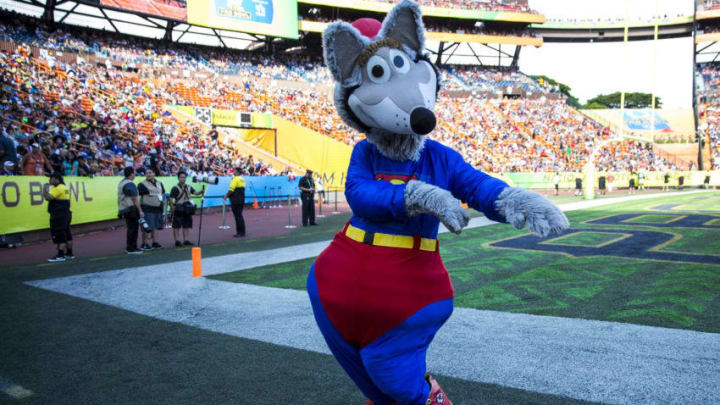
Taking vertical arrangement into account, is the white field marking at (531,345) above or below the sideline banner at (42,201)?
below

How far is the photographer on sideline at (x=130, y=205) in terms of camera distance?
8.81 metres

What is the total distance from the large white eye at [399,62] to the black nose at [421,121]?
23cm

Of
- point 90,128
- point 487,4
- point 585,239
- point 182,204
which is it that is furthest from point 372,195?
point 487,4

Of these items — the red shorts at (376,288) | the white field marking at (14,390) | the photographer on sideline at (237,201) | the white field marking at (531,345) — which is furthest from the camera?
the photographer on sideline at (237,201)

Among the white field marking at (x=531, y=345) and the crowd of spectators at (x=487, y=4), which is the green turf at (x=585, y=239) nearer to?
the white field marking at (x=531, y=345)

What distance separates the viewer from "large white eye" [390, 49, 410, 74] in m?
1.97

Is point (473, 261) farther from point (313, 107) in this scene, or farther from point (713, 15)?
point (713, 15)

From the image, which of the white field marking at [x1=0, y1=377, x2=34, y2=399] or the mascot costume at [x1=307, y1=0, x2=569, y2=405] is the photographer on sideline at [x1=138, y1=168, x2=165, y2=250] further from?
the mascot costume at [x1=307, y1=0, x2=569, y2=405]

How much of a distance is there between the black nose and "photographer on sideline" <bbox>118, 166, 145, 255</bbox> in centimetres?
833

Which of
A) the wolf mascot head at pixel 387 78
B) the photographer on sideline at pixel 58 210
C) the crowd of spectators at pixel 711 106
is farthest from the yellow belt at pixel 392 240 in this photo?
the crowd of spectators at pixel 711 106

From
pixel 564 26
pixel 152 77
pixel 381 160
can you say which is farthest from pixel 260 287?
pixel 564 26

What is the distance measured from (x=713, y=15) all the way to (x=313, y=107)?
38.6m

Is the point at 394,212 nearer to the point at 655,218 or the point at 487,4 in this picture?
the point at 655,218

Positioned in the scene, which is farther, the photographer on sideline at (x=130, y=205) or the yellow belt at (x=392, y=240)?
the photographer on sideline at (x=130, y=205)
